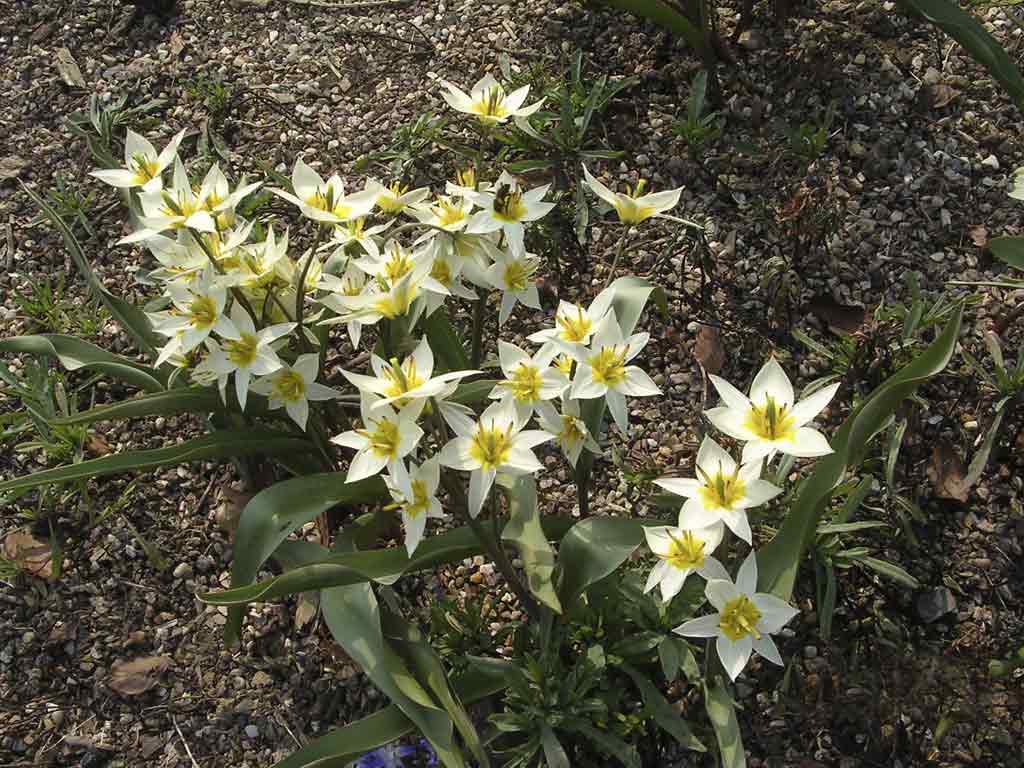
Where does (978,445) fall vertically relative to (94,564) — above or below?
above

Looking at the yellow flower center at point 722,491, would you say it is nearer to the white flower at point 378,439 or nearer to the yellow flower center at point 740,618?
the yellow flower center at point 740,618

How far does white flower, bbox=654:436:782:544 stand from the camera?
1376 millimetres

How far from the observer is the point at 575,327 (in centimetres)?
159

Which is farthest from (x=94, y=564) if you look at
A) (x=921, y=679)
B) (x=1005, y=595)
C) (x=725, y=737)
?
(x=1005, y=595)

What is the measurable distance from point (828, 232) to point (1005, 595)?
92 centimetres

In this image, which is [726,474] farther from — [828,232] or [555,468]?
[828,232]

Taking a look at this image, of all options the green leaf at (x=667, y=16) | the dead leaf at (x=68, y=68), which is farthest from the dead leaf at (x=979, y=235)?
the dead leaf at (x=68, y=68)

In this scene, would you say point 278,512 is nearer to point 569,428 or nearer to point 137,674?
point 569,428

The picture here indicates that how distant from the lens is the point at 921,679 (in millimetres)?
1866

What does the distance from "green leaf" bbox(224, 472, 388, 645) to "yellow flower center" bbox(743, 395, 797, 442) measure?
0.67 m

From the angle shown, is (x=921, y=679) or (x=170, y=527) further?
(x=170, y=527)

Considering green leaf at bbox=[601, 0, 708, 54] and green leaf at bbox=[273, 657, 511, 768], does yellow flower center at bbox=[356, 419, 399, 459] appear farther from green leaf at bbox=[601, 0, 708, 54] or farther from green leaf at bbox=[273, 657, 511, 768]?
green leaf at bbox=[601, 0, 708, 54]

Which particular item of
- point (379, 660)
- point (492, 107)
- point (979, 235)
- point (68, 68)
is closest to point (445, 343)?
point (492, 107)

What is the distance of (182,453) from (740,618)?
3.15 ft
